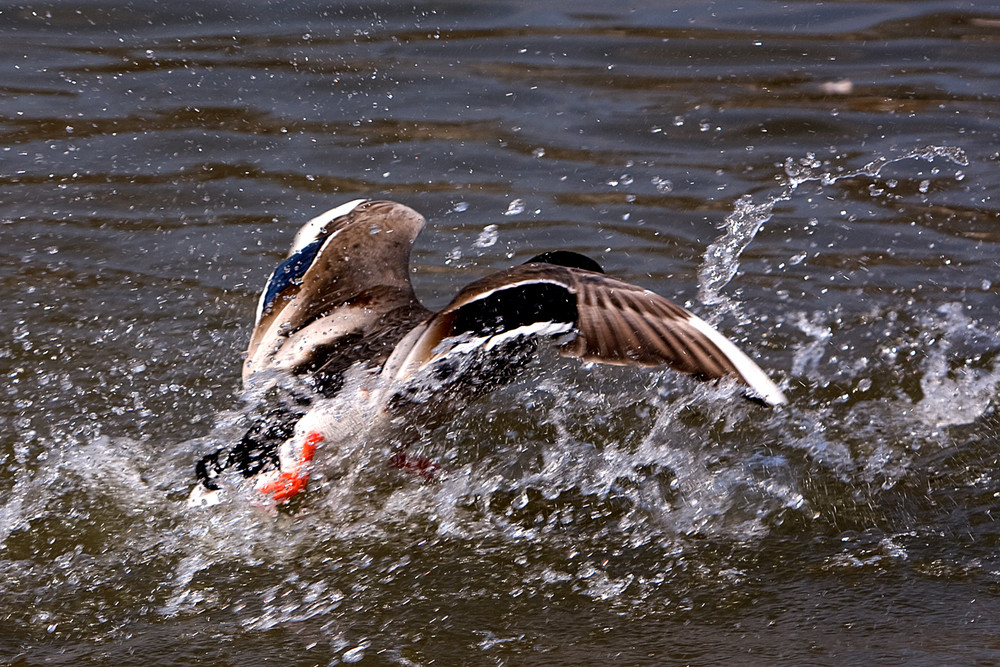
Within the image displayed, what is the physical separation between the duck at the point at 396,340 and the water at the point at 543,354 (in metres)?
0.18

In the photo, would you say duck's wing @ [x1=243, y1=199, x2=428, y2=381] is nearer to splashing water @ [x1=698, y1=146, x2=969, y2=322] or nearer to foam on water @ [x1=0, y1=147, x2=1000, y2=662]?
foam on water @ [x1=0, y1=147, x2=1000, y2=662]

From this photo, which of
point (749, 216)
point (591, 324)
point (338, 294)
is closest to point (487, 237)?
point (749, 216)

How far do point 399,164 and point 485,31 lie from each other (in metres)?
2.04

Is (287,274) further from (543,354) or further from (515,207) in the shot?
(515,207)

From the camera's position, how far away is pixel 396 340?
4020mm

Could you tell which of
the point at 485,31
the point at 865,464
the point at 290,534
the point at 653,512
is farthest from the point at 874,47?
the point at 290,534

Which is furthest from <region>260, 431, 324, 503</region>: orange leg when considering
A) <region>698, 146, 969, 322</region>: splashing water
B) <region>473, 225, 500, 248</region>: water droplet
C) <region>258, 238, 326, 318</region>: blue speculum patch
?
<region>473, 225, 500, 248</region>: water droplet

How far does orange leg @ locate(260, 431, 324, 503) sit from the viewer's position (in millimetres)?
3781

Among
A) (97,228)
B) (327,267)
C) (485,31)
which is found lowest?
(327,267)

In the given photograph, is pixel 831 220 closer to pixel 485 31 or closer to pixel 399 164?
pixel 399 164

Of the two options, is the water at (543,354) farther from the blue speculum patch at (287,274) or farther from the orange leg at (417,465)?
the blue speculum patch at (287,274)

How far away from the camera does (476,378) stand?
4.10 meters

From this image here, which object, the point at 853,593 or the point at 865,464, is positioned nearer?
the point at 853,593

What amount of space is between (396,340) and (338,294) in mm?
453
